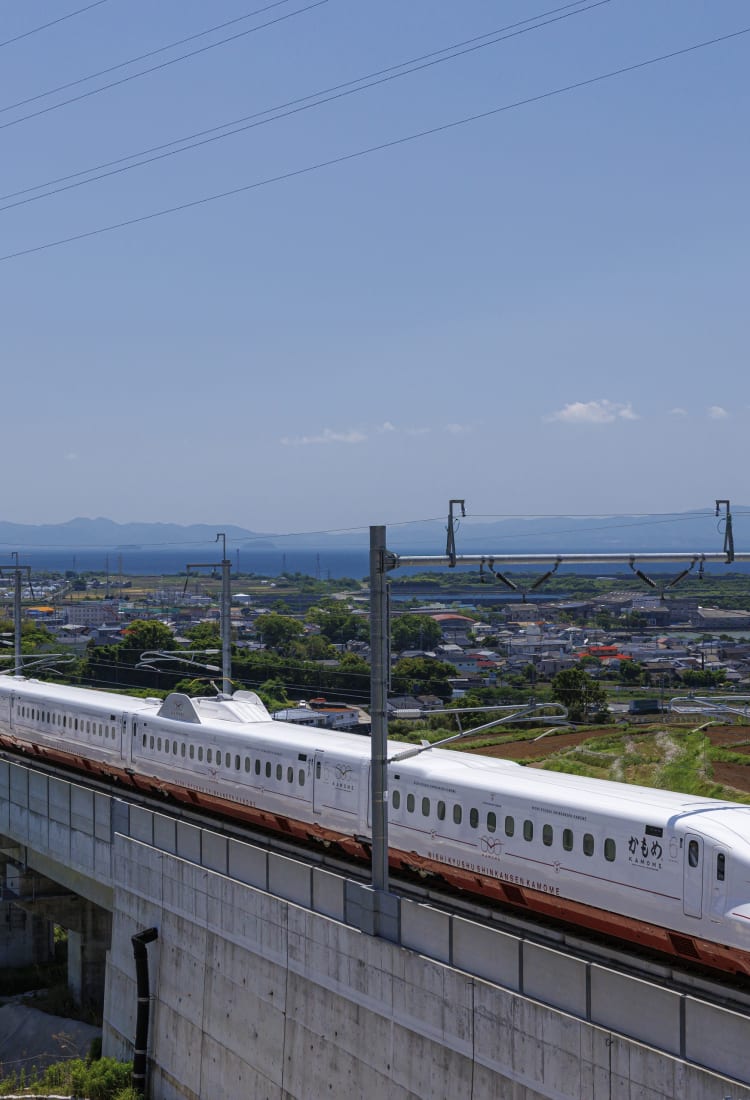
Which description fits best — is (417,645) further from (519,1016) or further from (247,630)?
(519,1016)

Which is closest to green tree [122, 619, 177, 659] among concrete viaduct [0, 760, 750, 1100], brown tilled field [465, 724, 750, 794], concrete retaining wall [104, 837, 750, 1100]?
brown tilled field [465, 724, 750, 794]

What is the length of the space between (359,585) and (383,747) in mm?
113536

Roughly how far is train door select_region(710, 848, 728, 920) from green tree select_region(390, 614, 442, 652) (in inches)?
2451

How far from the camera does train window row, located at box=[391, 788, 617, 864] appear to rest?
19609mm

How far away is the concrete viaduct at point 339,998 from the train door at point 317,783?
2106 mm

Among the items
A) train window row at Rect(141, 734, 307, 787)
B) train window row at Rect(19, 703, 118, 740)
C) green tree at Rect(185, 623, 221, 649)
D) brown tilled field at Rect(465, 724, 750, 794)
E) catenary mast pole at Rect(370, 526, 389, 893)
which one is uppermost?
catenary mast pole at Rect(370, 526, 389, 893)

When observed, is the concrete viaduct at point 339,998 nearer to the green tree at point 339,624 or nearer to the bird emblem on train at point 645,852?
the bird emblem on train at point 645,852

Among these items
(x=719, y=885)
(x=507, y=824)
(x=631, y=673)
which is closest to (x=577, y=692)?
(x=631, y=673)

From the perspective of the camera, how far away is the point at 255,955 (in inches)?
975

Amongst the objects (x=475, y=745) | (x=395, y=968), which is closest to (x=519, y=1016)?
(x=395, y=968)

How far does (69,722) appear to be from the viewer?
138 feet

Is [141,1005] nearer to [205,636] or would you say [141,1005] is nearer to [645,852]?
[645,852]

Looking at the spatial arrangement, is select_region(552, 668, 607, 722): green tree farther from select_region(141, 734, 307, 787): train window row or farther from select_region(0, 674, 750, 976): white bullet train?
select_region(141, 734, 307, 787): train window row

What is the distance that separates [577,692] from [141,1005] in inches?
1376
